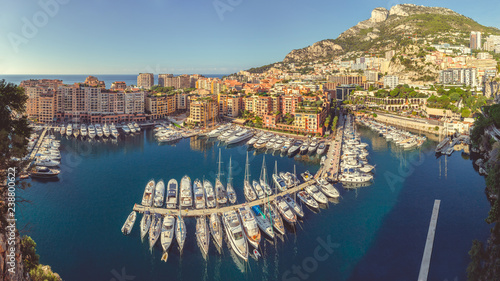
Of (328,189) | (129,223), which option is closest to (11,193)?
(129,223)

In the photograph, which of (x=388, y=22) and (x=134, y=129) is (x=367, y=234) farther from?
(x=388, y=22)

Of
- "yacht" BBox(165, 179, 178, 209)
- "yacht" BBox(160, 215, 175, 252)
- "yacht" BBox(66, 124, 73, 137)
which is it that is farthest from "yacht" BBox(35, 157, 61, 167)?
"yacht" BBox(160, 215, 175, 252)

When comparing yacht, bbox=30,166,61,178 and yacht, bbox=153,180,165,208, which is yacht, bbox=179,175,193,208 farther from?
yacht, bbox=30,166,61,178

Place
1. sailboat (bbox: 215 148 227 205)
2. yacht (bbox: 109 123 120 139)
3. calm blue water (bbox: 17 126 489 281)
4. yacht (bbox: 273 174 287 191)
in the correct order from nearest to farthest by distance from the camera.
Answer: calm blue water (bbox: 17 126 489 281)
sailboat (bbox: 215 148 227 205)
yacht (bbox: 273 174 287 191)
yacht (bbox: 109 123 120 139)

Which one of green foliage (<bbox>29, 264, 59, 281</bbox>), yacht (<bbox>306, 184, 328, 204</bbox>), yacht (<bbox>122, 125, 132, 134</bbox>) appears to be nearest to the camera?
green foliage (<bbox>29, 264, 59, 281</bbox>)

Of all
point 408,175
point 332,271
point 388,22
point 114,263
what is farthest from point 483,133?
point 388,22

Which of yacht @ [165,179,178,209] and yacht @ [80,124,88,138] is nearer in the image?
yacht @ [165,179,178,209]
